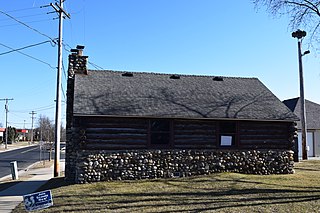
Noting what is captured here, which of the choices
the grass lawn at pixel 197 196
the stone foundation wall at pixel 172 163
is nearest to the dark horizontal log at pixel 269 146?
the stone foundation wall at pixel 172 163

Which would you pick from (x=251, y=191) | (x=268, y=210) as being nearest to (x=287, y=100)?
(x=251, y=191)

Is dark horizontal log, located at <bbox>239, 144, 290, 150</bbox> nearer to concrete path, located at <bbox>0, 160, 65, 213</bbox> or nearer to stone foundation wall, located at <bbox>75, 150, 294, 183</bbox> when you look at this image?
stone foundation wall, located at <bbox>75, 150, 294, 183</bbox>

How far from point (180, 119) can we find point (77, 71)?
238 inches

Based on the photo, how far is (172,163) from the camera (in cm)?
1611

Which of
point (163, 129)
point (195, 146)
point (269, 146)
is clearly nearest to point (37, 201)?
point (163, 129)

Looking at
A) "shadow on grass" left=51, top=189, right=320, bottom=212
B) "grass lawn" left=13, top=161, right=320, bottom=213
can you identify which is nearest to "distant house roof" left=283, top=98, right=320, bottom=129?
"grass lawn" left=13, top=161, right=320, bottom=213

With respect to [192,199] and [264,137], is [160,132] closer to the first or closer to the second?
[264,137]

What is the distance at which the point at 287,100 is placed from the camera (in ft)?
117

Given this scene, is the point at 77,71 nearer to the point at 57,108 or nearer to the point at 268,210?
the point at 57,108

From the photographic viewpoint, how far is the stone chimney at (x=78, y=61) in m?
18.6

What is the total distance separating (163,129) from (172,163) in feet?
5.21

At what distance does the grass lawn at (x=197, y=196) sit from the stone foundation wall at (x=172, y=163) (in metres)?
0.81

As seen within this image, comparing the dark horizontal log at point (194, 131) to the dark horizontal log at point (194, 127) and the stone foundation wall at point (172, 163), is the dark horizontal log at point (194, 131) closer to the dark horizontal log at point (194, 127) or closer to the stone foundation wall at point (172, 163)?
the dark horizontal log at point (194, 127)

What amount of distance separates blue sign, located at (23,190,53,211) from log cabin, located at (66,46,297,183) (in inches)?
284
